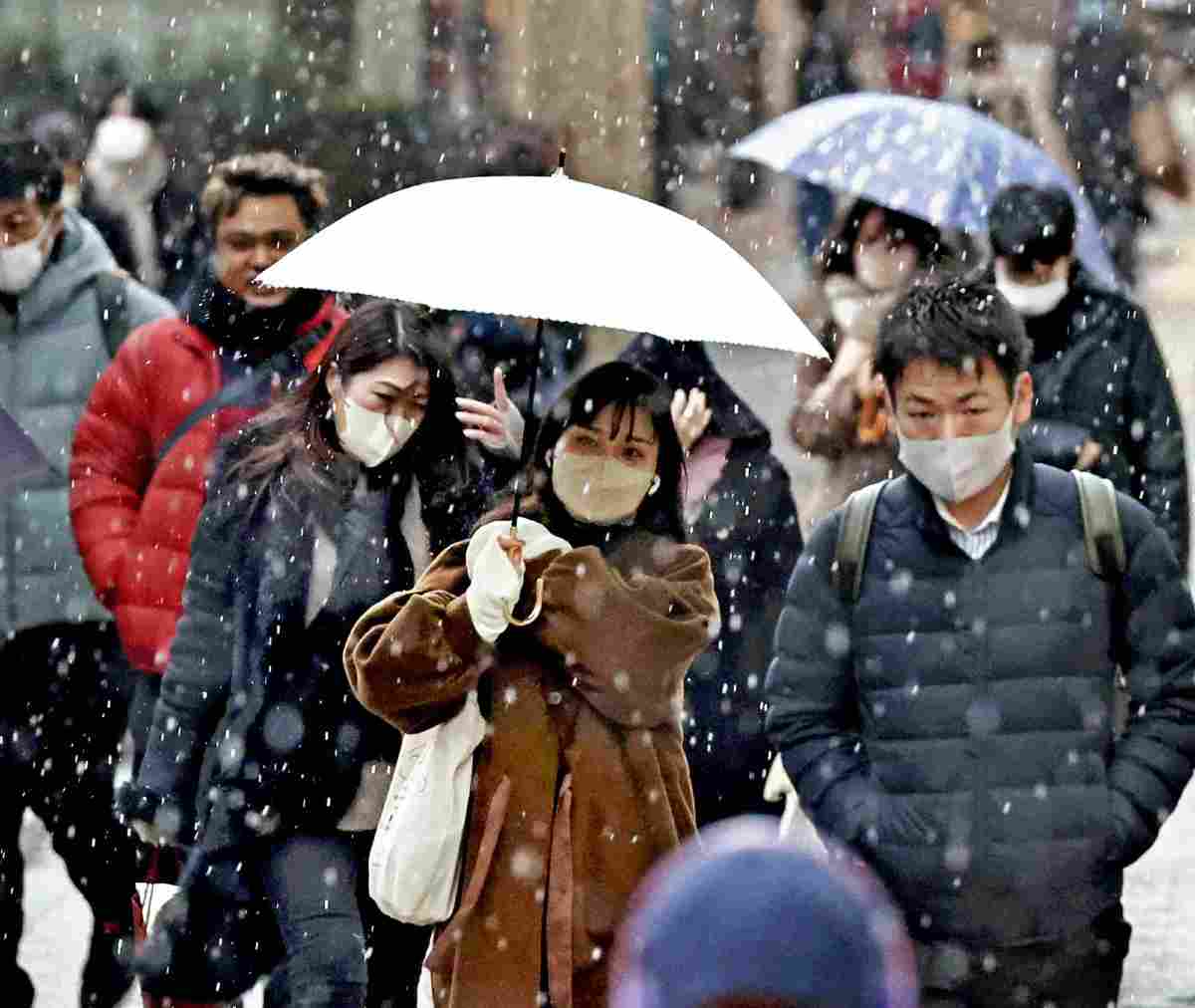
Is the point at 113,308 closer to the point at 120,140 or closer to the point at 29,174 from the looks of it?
the point at 29,174

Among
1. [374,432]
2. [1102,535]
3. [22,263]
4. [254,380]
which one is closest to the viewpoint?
[1102,535]

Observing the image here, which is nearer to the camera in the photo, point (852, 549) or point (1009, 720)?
point (1009, 720)

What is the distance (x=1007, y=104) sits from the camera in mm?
14016

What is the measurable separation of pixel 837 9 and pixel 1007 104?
152 inches

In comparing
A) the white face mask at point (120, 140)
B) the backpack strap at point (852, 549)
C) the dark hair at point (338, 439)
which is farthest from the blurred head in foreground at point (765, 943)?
the white face mask at point (120, 140)

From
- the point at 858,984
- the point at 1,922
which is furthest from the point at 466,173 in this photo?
the point at 858,984

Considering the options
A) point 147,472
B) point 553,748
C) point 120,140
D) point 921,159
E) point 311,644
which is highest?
point 120,140

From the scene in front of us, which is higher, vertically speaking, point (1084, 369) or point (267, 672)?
point (1084, 369)

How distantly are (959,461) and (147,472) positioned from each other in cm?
257

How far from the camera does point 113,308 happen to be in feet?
28.3

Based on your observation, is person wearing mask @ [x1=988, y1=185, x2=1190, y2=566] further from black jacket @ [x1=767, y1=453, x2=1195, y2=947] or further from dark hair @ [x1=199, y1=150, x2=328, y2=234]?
black jacket @ [x1=767, y1=453, x2=1195, y2=947]

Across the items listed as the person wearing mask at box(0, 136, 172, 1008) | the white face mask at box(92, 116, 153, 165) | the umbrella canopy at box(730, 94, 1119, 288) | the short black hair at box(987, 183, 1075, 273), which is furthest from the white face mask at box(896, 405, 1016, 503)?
the white face mask at box(92, 116, 153, 165)

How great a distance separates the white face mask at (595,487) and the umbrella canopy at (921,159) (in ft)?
7.45

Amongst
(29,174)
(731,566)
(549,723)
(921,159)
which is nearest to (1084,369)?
(921,159)
